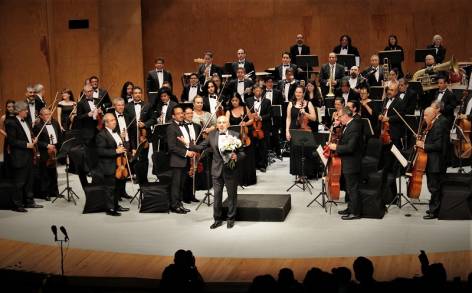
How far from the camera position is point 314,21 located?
20.0 m

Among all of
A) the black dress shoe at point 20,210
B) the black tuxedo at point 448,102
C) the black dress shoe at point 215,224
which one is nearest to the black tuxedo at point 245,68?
the black tuxedo at point 448,102

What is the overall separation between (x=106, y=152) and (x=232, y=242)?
2.50 metres

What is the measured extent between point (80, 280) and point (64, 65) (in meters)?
11.6

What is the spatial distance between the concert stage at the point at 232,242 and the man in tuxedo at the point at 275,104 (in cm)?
325

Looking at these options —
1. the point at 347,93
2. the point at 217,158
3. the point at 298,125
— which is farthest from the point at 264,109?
the point at 217,158

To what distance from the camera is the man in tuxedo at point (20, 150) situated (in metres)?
11.4

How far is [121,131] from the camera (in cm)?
1219

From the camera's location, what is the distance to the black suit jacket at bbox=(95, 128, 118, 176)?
1091 centimetres

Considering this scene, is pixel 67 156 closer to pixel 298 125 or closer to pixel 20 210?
pixel 20 210

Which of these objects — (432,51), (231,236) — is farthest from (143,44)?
(231,236)

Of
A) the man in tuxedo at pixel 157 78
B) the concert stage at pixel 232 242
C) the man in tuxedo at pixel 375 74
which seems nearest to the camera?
the concert stage at pixel 232 242

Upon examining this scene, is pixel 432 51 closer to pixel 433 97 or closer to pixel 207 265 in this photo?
pixel 433 97

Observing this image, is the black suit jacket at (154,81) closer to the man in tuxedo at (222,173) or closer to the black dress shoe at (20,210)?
the black dress shoe at (20,210)

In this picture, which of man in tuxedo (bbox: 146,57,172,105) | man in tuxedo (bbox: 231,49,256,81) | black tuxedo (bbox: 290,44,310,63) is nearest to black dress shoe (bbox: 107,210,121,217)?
man in tuxedo (bbox: 146,57,172,105)
